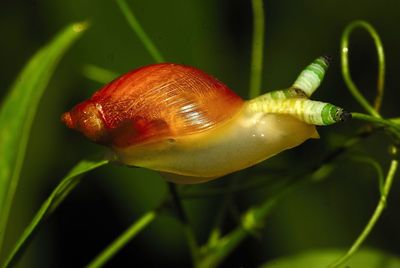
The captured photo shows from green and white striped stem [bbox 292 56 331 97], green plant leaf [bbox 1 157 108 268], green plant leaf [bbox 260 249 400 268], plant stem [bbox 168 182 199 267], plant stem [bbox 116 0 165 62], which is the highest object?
plant stem [bbox 116 0 165 62]

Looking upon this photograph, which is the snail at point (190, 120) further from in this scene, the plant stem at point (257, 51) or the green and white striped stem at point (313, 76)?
the plant stem at point (257, 51)

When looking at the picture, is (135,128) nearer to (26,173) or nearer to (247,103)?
(247,103)

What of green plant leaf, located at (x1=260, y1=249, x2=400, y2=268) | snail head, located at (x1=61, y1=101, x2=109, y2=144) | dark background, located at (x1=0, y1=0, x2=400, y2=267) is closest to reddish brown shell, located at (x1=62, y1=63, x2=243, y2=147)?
snail head, located at (x1=61, y1=101, x2=109, y2=144)

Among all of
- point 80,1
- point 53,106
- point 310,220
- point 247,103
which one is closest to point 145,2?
point 80,1

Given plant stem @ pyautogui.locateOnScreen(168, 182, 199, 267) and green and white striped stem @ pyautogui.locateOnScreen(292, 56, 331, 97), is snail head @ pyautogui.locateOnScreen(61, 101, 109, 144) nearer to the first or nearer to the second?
plant stem @ pyautogui.locateOnScreen(168, 182, 199, 267)

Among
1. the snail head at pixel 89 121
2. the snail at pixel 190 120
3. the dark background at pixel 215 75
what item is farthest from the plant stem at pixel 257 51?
the dark background at pixel 215 75

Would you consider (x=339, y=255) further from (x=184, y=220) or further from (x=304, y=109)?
(x=304, y=109)
